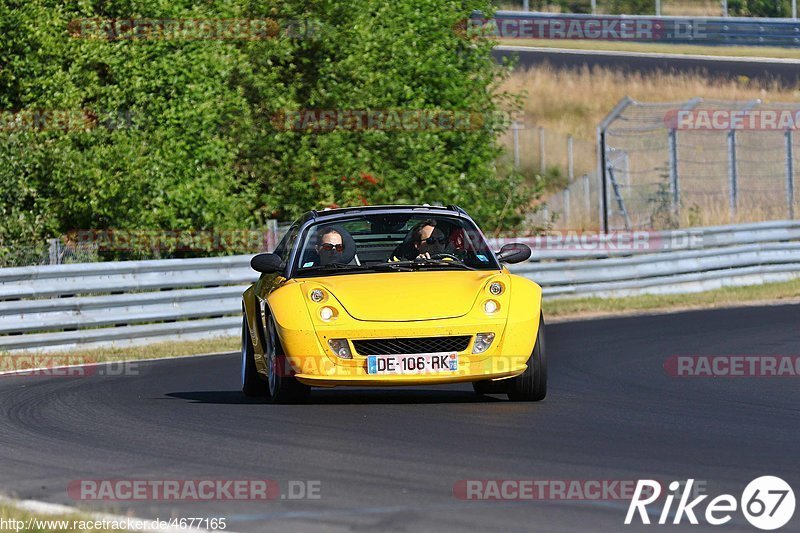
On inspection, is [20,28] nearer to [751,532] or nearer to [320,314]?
[320,314]

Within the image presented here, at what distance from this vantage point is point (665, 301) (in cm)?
2311

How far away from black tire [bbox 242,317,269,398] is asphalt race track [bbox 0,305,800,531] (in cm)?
11

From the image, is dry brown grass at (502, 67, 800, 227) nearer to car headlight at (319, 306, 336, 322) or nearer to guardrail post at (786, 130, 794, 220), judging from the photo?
guardrail post at (786, 130, 794, 220)

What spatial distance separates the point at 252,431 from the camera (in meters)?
9.14

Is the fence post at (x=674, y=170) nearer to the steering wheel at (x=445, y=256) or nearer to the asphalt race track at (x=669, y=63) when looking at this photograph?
the steering wheel at (x=445, y=256)

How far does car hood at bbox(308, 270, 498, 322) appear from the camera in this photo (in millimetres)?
9891

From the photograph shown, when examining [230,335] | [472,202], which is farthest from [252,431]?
Result: [472,202]

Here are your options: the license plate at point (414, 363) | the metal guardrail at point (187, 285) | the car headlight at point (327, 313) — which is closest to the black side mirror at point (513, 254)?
the license plate at point (414, 363)

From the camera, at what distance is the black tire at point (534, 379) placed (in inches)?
402

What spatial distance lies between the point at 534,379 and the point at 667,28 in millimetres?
46308

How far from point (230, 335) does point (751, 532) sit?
13830 mm

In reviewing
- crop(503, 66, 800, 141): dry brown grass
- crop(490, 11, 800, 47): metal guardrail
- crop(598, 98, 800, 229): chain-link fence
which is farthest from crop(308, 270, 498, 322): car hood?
crop(490, 11, 800, 47): metal guardrail

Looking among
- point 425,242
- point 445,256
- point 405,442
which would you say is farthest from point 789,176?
point 405,442

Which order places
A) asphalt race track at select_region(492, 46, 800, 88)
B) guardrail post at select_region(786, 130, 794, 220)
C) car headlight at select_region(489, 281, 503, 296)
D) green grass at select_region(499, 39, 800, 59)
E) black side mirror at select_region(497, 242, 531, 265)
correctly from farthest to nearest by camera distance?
green grass at select_region(499, 39, 800, 59) < asphalt race track at select_region(492, 46, 800, 88) < guardrail post at select_region(786, 130, 794, 220) < black side mirror at select_region(497, 242, 531, 265) < car headlight at select_region(489, 281, 503, 296)
